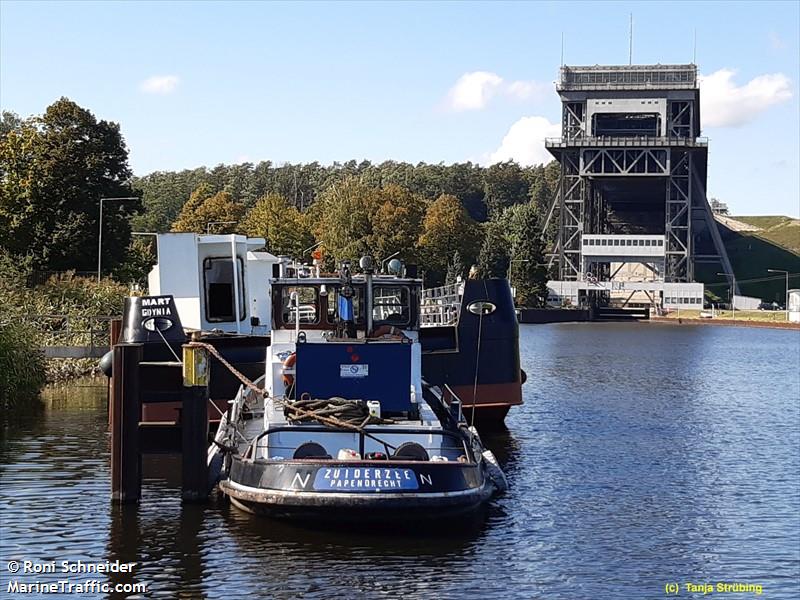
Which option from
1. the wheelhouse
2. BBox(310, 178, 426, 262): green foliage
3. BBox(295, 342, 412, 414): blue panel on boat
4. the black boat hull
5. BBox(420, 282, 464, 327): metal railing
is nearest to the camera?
the black boat hull

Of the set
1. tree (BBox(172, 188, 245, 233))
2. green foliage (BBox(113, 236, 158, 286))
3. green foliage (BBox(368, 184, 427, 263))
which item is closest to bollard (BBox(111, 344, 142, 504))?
green foliage (BBox(113, 236, 158, 286))

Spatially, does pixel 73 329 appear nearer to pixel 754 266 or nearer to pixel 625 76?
pixel 625 76

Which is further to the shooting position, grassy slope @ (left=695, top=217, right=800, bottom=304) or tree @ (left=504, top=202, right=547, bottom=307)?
grassy slope @ (left=695, top=217, right=800, bottom=304)

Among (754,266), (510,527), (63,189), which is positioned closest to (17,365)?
(510,527)

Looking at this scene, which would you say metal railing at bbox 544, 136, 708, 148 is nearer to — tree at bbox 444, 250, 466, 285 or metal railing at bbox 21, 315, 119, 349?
tree at bbox 444, 250, 466, 285

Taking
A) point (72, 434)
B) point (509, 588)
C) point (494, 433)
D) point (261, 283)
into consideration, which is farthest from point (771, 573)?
point (261, 283)

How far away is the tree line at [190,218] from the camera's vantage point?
212 feet

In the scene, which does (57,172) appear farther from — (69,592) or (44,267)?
(69,592)

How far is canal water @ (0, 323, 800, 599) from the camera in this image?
17.9 metres

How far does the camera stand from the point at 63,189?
65.6 metres

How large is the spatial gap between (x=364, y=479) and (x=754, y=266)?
550 ft

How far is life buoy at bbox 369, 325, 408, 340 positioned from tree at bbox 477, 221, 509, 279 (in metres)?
109

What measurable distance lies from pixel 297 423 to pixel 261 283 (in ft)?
63.2

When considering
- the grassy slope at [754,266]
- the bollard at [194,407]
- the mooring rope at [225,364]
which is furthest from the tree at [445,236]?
the bollard at [194,407]
